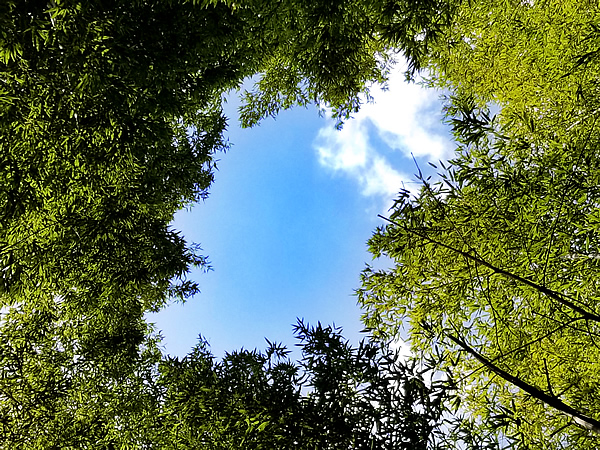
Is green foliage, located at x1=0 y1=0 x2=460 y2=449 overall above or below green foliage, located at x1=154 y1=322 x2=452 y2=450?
above

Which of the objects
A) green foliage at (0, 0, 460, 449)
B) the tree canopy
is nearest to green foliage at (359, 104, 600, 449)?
the tree canopy

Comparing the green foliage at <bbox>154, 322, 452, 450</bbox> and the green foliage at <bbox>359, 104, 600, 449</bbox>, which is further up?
the green foliage at <bbox>359, 104, 600, 449</bbox>

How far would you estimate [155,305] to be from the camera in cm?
659

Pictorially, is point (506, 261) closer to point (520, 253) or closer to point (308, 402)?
point (520, 253)

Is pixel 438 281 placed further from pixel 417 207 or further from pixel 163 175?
pixel 163 175

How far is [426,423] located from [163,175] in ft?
15.7

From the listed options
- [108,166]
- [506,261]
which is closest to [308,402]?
[506,261]

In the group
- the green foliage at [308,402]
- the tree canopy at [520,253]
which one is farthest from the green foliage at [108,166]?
the tree canopy at [520,253]

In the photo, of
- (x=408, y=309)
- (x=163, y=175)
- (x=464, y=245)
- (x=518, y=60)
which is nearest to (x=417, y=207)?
(x=464, y=245)

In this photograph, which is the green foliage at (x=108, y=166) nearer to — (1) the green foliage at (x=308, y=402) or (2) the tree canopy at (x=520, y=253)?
(1) the green foliage at (x=308, y=402)

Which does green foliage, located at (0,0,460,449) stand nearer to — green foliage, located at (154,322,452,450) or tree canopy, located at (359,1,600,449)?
green foliage, located at (154,322,452,450)

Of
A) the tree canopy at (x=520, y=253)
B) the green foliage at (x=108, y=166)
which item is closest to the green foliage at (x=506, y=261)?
the tree canopy at (x=520, y=253)

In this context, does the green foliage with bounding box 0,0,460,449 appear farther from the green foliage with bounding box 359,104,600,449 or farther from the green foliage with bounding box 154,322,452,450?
the green foliage with bounding box 359,104,600,449

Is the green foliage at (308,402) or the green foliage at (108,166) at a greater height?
the green foliage at (108,166)
